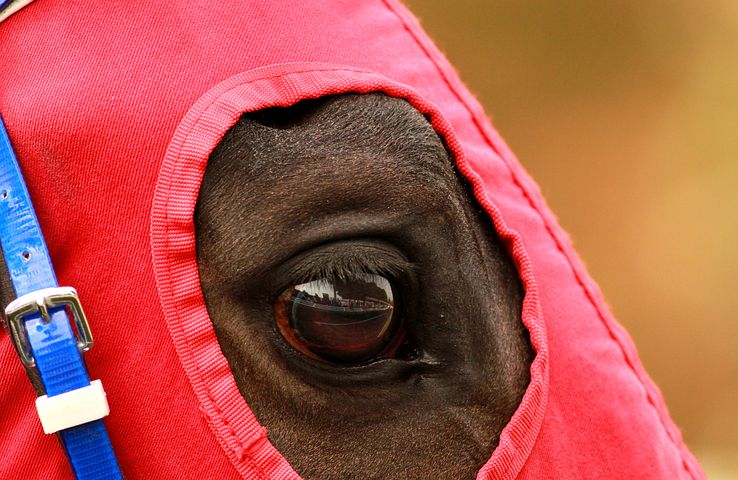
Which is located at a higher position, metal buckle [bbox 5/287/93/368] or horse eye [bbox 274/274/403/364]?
metal buckle [bbox 5/287/93/368]

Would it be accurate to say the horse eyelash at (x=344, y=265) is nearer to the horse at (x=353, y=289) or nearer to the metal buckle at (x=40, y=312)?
the horse at (x=353, y=289)

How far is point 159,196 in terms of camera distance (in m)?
1.05

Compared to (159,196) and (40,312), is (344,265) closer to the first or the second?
(159,196)

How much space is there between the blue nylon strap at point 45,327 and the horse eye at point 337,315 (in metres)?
0.23

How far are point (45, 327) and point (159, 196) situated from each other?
7.4 inches

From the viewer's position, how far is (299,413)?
1.06 meters

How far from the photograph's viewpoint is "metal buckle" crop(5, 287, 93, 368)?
0.98 m

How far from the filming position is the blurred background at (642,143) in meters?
5.29

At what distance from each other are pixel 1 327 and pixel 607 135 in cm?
517

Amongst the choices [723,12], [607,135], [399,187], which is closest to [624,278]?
[607,135]

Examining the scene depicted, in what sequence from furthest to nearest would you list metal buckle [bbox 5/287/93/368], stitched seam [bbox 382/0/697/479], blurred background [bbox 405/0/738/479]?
blurred background [bbox 405/0/738/479], stitched seam [bbox 382/0/697/479], metal buckle [bbox 5/287/93/368]

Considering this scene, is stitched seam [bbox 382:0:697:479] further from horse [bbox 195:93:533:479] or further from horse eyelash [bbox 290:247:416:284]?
horse eyelash [bbox 290:247:416:284]

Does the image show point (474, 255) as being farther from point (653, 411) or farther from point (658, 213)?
point (658, 213)

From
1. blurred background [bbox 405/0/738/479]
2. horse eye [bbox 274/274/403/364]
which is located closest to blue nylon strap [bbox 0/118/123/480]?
horse eye [bbox 274/274/403/364]
